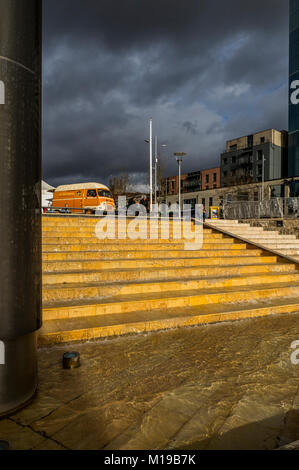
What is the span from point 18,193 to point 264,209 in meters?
16.1

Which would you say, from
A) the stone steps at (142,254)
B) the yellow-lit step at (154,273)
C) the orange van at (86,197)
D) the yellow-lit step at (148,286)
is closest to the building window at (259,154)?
the orange van at (86,197)

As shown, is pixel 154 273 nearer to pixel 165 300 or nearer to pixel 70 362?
pixel 165 300

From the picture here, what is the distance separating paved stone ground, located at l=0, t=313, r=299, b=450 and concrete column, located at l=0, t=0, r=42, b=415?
1.42 ft

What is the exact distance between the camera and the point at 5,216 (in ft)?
8.57

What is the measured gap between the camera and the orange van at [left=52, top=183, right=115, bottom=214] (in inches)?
931

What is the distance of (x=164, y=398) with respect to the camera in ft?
9.75

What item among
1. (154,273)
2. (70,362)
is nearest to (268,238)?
(154,273)

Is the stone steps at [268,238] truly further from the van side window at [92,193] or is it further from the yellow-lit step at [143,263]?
the van side window at [92,193]

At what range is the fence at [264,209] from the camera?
16.0 meters

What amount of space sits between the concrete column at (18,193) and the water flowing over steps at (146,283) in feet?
5.52

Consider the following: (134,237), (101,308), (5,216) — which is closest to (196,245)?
(134,237)

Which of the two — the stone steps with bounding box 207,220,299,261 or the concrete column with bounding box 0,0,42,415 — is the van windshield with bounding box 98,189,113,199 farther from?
the concrete column with bounding box 0,0,42,415

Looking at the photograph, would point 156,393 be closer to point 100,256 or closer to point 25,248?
point 25,248
